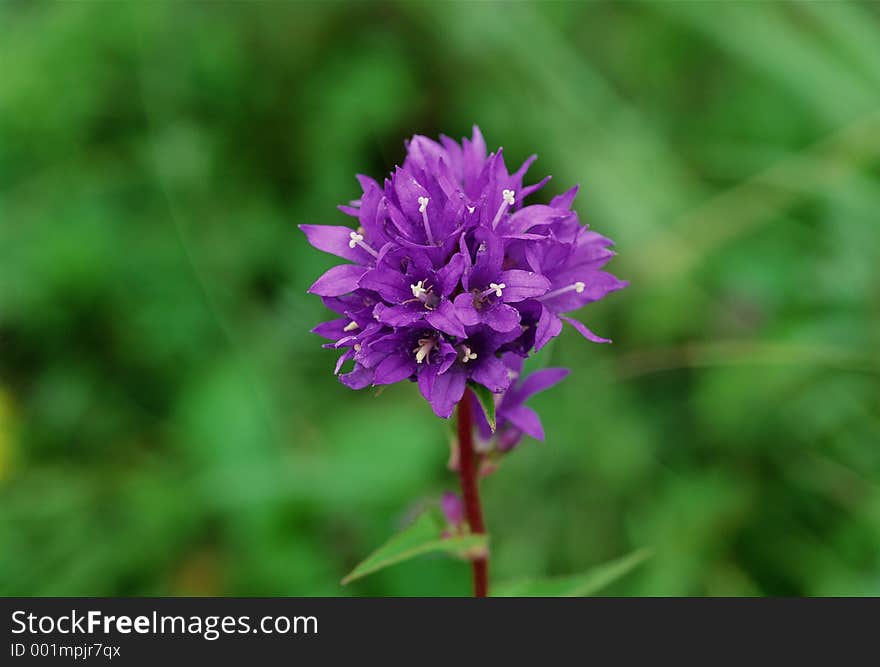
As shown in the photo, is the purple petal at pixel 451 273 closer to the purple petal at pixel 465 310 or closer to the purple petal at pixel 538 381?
the purple petal at pixel 465 310

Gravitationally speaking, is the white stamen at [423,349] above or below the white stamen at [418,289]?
below

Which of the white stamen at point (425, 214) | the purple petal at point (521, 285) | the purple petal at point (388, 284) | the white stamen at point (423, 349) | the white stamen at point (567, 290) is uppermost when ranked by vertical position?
the white stamen at point (425, 214)

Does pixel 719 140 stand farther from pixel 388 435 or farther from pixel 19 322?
pixel 19 322

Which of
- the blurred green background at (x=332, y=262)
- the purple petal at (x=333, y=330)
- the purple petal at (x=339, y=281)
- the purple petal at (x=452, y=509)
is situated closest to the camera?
the purple petal at (x=339, y=281)

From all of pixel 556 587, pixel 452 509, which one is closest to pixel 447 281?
pixel 452 509

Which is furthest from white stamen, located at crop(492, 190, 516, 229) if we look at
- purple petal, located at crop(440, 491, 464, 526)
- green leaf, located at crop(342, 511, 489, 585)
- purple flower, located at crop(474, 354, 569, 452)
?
purple petal, located at crop(440, 491, 464, 526)

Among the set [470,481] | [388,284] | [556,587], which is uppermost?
[388,284]

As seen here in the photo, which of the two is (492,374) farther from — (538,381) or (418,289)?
(538,381)

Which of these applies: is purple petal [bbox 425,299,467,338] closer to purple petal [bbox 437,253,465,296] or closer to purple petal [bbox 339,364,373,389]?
purple petal [bbox 437,253,465,296]

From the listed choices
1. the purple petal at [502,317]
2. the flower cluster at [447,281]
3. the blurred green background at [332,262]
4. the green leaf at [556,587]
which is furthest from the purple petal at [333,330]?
the blurred green background at [332,262]
